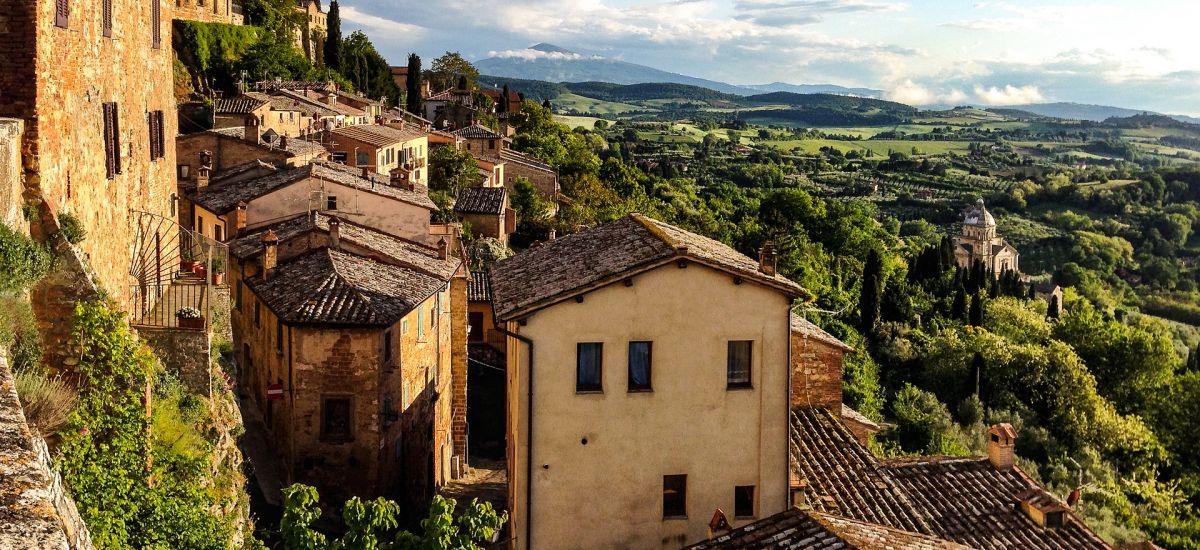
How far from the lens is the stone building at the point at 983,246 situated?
114750mm

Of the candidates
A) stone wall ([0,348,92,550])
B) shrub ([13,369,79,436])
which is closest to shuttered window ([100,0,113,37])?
shrub ([13,369,79,436])

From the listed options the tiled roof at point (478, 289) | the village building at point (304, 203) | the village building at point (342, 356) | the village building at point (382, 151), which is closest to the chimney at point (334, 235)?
the village building at point (342, 356)

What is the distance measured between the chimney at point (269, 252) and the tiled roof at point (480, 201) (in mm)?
21144

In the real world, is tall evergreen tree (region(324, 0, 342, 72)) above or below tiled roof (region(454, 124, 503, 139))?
above

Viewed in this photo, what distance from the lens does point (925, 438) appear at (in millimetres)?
39344

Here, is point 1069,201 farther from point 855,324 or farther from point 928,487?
point 928,487

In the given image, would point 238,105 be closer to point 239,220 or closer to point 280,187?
point 280,187

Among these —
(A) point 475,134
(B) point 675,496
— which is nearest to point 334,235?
(B) point 675,496

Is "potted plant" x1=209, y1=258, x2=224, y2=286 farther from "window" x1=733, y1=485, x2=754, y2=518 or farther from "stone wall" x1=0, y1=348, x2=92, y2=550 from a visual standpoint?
"stone wall" x1=0, y1=348, x2=92, y2=550

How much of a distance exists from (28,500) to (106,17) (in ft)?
42.9

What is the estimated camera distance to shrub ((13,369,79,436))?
10289 millimetres

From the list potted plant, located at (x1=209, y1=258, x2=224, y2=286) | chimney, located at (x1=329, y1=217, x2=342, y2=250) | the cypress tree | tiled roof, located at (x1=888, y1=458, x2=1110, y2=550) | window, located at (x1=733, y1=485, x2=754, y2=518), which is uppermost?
chimney, located at (x1=329, y1=217, x2=342, y2=250)

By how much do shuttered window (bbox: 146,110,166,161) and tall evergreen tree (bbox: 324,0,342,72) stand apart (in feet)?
235

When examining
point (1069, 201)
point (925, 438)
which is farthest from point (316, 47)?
point (1069, 201)
